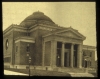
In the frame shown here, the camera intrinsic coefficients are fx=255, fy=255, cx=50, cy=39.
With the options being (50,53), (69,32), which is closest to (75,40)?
(69,32)

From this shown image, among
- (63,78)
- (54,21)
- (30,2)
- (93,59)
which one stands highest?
(30,2)

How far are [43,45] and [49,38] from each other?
353 millimetres

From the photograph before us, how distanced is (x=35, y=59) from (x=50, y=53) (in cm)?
61

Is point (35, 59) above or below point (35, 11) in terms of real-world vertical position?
below

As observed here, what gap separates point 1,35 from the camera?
376 inches

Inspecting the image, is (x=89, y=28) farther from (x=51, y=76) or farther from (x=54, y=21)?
(x=51, y=76)

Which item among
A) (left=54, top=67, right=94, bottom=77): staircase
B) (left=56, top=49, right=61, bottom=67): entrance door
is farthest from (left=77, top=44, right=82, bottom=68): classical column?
(left=56, top=49, right=61, bottom=67): entrance door

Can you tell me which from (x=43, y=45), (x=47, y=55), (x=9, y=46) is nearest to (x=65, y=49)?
(x=47, y=55)

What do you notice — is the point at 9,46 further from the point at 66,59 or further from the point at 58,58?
the point at 66,59

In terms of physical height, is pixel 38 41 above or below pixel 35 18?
below

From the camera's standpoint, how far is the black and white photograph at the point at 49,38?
9539mm

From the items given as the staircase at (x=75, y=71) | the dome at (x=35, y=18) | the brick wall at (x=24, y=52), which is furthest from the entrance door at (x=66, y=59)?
the dome at (x=35, y=18)

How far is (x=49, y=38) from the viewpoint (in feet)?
31.7

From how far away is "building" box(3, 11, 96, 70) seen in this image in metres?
9.59
